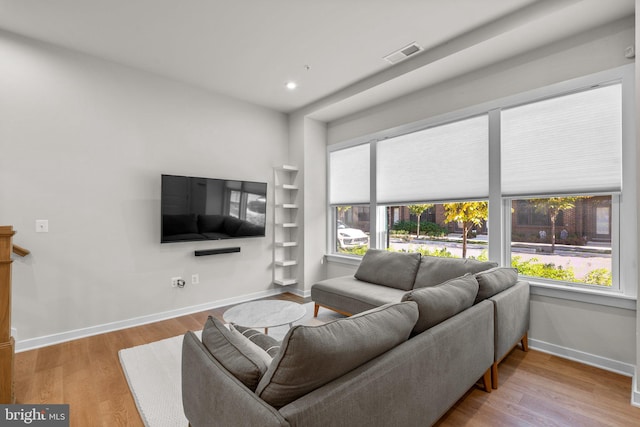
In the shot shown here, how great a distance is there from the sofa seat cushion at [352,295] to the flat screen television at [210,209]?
1372mm

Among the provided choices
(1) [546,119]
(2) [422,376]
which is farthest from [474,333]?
(1) [546,119]

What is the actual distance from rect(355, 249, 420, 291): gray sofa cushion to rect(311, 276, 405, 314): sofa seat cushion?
0.07m

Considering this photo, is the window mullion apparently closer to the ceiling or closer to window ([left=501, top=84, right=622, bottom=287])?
window ([left=501, top=84, right=622, bottom=287])

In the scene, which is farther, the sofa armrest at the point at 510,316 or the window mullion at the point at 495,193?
the window mullion at the point at 495,193

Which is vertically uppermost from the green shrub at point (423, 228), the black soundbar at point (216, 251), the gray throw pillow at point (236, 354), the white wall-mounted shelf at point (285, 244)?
the green shrub at point (423, 228)

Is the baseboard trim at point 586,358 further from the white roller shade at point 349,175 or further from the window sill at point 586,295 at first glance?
the white roller shade at point 349,175

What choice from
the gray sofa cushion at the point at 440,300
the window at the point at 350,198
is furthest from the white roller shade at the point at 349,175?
the gray sofa cushion at the point at 440,300

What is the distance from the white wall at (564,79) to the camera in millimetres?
2289

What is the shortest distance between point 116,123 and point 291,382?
335 cm

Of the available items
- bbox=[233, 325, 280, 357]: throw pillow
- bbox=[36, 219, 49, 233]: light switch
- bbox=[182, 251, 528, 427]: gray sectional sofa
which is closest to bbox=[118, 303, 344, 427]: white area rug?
bbox=[182, 251, 528, 427]: gray sectional sofa

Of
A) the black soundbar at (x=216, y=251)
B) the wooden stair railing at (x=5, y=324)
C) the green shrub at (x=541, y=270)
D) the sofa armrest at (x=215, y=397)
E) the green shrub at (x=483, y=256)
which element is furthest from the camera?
the black soundbar at (x=216, y=251)

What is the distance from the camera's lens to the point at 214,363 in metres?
1.19

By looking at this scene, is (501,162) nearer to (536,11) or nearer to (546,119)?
(546,119)

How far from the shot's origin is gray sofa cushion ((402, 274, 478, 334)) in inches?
60.6
